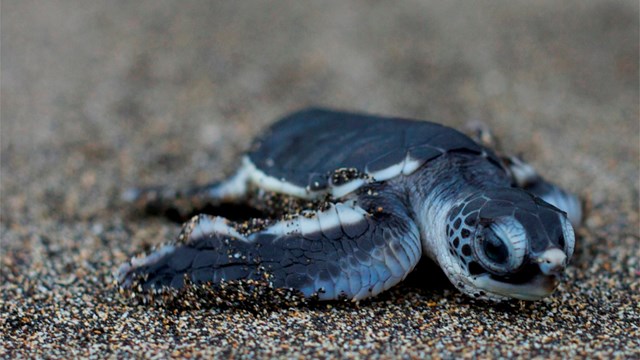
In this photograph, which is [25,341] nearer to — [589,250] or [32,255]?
[32,255]

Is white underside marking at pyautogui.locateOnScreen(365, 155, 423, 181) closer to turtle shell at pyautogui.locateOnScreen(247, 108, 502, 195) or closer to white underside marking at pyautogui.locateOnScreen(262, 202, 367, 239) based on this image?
turtle shell at pyautogui.locateOnScreen(247, 108, 502, 195)

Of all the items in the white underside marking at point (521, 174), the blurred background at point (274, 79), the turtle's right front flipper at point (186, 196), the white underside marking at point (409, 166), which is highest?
the blurred background at point (274, 79)

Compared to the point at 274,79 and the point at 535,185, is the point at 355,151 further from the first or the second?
the point at 274,79

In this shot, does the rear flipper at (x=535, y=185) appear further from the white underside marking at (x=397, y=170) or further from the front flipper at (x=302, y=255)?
the front flipper at (x=302, y=255)

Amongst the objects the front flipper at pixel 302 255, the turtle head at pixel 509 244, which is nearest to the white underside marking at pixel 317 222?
the front flipper at pixel 302 255

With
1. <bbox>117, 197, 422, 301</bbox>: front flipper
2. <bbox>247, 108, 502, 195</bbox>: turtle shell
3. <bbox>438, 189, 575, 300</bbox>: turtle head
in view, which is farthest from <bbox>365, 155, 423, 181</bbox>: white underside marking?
<bbox>438, 189, 575, 300</bbox>: turtle head

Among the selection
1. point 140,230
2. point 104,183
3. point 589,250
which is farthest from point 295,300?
point 104,183

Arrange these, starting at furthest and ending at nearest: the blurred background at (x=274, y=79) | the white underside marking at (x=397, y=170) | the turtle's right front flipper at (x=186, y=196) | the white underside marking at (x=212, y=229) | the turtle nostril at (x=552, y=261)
Result: the blurred background at (x=274, y=79) < the turtle's right front flipper at (x=186, y=196) < the white underside marking at (x=397, y=170) < the white underside marking at (x=212, y=229) < the turtle nostril at (x=552, y=261)
